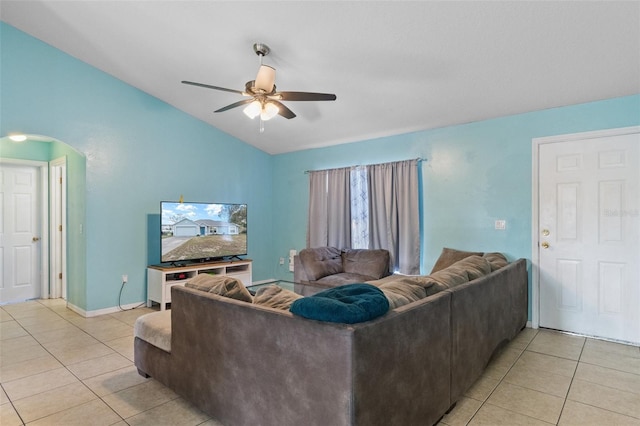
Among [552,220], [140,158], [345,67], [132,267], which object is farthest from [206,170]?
[552,220]

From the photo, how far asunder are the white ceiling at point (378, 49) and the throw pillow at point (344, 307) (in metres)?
2.06

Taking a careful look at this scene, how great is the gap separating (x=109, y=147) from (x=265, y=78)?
2.74m

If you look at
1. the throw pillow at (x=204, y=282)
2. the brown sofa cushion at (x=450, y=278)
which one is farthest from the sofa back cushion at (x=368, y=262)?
the throw pillow at (x=204, y=282)

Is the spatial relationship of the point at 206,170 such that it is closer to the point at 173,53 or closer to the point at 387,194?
the point at 173,53

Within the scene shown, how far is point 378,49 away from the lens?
9.64ft

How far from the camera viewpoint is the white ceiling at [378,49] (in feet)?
8.12

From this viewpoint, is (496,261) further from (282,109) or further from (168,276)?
(168,276)

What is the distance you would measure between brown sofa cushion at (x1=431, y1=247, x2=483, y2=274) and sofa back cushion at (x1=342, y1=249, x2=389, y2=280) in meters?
0.72

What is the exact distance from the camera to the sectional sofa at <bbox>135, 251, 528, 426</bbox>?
1422 mm

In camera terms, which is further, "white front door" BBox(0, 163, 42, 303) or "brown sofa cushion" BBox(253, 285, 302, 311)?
"white front door" BBox(0, 163, 42, 303)

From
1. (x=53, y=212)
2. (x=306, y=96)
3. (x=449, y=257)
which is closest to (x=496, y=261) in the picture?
(x=449, y=257)

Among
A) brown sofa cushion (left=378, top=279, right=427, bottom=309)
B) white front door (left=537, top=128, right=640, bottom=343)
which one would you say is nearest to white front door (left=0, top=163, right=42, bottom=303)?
brown sofa cushion (left=378, top=279, right=427, bottom=309)

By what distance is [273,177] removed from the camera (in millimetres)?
6297

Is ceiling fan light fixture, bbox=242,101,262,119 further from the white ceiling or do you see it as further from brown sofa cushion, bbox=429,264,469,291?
brown sofa cushion, bbox=429,264,469,291
